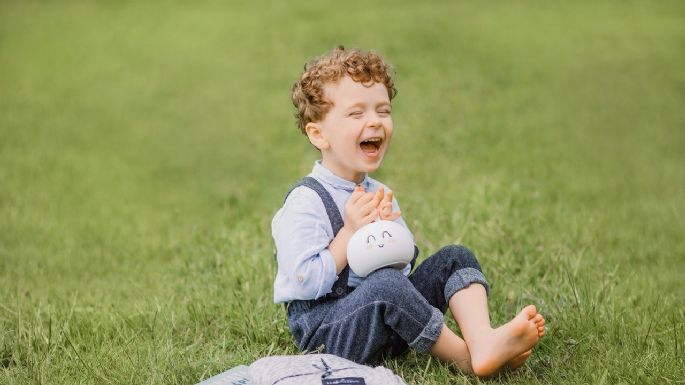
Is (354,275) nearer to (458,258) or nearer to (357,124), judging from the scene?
(458,258)

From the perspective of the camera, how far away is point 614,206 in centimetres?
611

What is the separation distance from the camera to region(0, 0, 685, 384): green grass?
3.45 meters

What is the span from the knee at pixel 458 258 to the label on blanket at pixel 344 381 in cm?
68

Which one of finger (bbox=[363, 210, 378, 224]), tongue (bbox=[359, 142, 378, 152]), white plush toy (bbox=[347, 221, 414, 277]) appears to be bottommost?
white plush toy (bbox=[347, 221, 414, 277])

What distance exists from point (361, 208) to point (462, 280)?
0.46m

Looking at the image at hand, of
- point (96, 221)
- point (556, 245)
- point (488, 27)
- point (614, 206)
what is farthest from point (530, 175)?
point (488, 27)

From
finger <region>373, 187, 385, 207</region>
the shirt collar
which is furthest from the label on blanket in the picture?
the shirt collar

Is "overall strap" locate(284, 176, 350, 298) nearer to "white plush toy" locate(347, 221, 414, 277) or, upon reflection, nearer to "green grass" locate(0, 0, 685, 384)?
"white plush toy" locate(347, 221, 414, 277)

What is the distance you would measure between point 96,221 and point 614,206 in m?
3.68

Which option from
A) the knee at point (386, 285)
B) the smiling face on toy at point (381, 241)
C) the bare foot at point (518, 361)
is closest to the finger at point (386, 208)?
the smiling face on toy at point (381, 241)

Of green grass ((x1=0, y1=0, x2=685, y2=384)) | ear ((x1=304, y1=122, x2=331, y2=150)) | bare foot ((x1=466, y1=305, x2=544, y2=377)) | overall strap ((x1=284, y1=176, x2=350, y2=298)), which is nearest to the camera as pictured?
bare foot ((x1=466, y1=305, x2=544, y2=377))

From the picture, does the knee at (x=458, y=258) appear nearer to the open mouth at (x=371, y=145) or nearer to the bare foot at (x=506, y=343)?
→ the bare foot at (x=506, y=343)

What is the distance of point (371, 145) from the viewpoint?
324cm

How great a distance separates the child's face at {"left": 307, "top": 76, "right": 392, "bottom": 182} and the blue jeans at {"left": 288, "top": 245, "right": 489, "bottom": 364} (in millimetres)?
453
